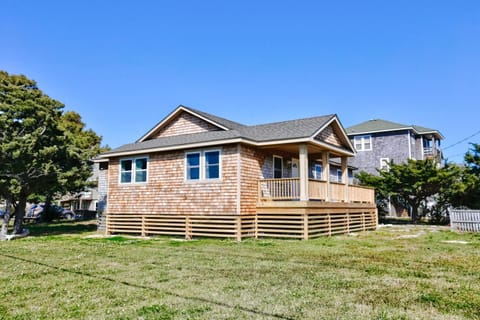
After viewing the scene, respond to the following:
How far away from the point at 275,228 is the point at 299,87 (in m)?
11.3

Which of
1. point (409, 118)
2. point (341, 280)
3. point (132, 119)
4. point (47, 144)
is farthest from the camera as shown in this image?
point (409, 118)

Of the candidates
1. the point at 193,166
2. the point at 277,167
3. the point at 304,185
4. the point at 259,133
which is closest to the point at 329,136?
the point at 277,167

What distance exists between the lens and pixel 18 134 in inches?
573

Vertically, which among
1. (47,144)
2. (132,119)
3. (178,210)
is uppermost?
(132,119)

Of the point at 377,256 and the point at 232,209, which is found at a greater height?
the point at 232,209

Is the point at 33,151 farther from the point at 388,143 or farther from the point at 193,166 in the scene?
the point at 388,143

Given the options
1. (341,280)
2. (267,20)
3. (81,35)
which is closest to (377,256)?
(341,280)

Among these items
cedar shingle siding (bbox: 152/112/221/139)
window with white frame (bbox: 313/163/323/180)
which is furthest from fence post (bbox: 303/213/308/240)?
window with white frame (bbox: 313/163/323/180)

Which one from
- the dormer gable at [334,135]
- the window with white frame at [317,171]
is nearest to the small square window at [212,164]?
the dormer gable at [334,135]

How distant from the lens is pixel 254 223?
13.6 m

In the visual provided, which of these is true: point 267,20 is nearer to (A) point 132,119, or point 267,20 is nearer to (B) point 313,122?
(B) point 313,122

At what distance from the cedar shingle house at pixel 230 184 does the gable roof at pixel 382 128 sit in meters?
14.1

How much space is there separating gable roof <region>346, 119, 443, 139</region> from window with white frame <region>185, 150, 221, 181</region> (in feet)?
66.1

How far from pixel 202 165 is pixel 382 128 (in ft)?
68.1
